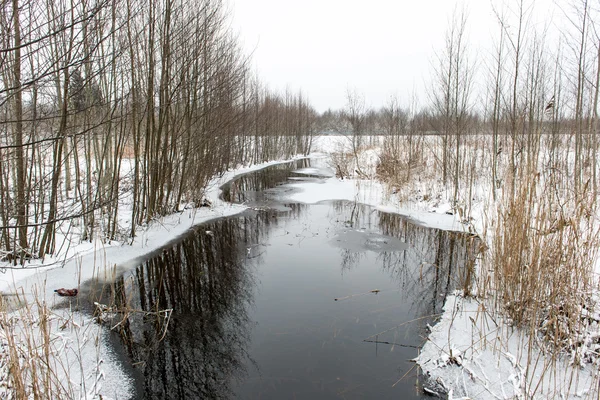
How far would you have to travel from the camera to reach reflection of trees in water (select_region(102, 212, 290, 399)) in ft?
10.8

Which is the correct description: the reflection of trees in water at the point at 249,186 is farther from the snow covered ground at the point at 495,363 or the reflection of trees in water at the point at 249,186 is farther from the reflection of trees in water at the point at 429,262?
the snow covered ground at the point at 495,363

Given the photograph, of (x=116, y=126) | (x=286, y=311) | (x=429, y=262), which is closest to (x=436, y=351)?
(x=286, y=311)

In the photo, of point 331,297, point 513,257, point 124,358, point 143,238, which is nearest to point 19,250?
point 143,238

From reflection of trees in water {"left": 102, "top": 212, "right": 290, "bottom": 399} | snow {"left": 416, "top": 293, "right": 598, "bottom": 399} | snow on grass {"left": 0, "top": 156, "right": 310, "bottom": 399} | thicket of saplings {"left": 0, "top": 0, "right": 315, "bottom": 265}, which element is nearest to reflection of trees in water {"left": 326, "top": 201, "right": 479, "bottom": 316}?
snow {"left": 416, "top": 293, "right": 598, "bottom": 399}

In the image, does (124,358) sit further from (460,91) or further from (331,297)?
(460,91)

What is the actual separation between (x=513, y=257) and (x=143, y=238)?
6503 mm

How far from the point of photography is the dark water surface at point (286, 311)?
3.31 metres

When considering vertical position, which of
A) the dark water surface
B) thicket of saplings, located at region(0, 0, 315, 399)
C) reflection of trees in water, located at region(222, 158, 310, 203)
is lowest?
the dark water surface

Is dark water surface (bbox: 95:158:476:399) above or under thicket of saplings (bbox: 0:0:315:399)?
under

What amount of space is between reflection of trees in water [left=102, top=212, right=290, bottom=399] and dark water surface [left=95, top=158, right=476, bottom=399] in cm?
1

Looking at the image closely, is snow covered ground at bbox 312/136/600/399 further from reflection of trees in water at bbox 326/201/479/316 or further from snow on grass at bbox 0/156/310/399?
snow on grass at bbox 0/156/310/399

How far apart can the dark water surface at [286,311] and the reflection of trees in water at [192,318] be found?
0.6 inches

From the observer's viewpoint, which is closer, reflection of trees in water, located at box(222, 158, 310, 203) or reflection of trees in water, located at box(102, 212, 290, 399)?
reflection of trees in water, located at box(102, 212, 290, 399)

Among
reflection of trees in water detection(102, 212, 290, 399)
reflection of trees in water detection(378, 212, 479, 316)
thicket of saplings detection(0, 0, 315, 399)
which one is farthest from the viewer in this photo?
reflection of trees in water detection(378, 212, 479, 316)
